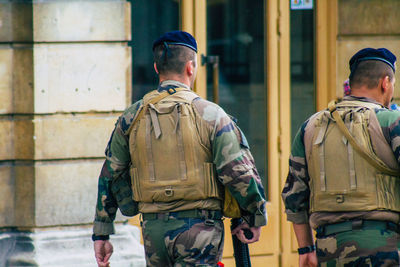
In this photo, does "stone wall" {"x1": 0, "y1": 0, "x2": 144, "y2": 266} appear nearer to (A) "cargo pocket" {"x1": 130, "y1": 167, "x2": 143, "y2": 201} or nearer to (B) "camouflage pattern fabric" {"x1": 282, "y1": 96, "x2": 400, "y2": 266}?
(A) "cargo pocket" {"x1": 130, "y1": 167, "x2": 143, "y2": 201}

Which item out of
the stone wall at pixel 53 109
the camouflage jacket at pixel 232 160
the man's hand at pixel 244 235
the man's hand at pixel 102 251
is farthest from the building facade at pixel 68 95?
the man's hand at pixel 244 235

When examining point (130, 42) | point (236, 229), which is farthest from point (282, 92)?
point (236, 229)

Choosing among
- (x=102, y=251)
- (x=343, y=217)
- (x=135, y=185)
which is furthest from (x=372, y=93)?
(x=102, y=251)

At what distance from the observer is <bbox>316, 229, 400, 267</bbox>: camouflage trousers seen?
11.4 feet

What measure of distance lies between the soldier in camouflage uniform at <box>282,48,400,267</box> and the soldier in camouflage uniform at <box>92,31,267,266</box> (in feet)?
0.85

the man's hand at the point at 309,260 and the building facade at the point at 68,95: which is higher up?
the building facade at the point at 68,95

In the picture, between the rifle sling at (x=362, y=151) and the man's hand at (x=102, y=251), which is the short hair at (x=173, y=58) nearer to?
the rifle sling at (x=362, y=151)

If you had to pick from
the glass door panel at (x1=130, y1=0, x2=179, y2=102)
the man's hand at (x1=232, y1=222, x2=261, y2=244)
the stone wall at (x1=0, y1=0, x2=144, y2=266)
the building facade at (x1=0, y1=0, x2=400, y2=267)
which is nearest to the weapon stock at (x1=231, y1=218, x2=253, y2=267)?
the man's hand at (x1=232, y1=222, x2=261, y2=244)

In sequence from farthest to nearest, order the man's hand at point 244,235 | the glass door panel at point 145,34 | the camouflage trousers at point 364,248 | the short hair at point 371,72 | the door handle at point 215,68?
the door handle at point 215,68, the glass door panel at point 145,34, the man's hand at point 244,235, the short hair at point 371,72, the camouflage trousers at point 364,248

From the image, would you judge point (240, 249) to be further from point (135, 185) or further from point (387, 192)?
point (387, 192)

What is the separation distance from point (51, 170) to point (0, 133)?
47 centimetres

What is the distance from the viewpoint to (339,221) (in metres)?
3.61

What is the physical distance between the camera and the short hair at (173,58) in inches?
153

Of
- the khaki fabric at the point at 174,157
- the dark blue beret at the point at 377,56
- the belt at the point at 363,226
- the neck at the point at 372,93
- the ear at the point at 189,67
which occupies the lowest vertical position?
the belt at the point at 363,226
